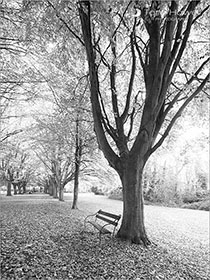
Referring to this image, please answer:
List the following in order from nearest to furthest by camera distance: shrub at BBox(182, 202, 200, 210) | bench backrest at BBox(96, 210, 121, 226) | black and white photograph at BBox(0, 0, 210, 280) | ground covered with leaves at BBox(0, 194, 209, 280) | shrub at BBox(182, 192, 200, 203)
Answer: ground covered with leaves at BBox(0, 194, 209, 280) < black and white photograph at BBox(0, 0, 210, 280) < bench backrest at BBox(96, 210, 121, 226) < shrub at BBox(182, 202, 200, 210) < shrub at BBox(182, 192, 200, 203)

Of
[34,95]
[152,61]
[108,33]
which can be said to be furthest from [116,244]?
[34,95]

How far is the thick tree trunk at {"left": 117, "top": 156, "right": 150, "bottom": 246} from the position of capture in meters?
5.59

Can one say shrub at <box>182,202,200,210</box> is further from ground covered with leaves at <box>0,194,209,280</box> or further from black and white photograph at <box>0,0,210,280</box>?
ground covered with leaves at <box>0,194,209,280</box>

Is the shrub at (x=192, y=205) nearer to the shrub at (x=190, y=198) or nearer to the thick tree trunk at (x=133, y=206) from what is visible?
the shrub at (x=190, y=198)

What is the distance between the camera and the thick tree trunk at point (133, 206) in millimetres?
5590

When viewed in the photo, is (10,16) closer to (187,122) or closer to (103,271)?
(103,271)

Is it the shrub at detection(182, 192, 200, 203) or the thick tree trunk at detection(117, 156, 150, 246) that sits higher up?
the thick tree trunk at detection(117, 156, 150, 246)

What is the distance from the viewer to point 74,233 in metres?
6.41

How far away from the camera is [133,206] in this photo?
565 cm

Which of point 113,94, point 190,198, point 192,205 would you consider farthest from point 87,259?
point 190,198

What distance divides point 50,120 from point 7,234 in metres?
7.26

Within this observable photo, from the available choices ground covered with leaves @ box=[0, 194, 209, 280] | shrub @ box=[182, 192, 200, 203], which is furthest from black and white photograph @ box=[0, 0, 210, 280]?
shrub @ box=[182, 192, 200, 203]

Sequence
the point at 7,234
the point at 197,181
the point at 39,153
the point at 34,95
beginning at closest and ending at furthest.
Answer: the point at 7,234
the point at 34,95
the point at 39,153
the point at 197,181

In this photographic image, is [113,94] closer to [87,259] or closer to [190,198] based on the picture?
[87,259]
